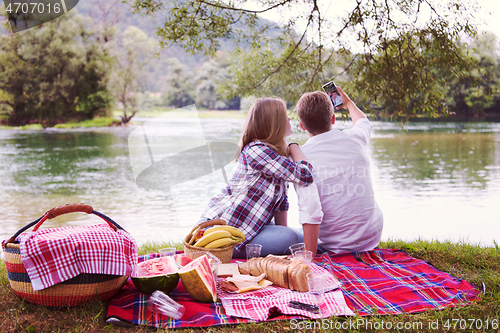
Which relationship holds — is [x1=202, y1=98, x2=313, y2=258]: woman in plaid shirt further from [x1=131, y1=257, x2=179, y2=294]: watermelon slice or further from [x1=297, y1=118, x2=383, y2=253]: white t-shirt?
[x1=131, y1=257, x2=179, y2=294]: watermelon slice

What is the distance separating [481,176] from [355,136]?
1172 cm

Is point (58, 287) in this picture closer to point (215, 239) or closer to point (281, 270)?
point (215, 239)

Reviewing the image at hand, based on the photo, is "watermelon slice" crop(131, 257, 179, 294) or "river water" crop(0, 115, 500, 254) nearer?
"watermelon slice" crop(131, 257, 179, 294)

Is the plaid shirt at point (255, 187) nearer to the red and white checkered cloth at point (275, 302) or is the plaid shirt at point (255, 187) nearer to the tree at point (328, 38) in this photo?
the red and white checkered cloth at point (275, 302)

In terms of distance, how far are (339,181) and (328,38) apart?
316cm

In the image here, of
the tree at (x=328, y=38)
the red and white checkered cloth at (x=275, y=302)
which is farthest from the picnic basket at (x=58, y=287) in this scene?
the tree at (x=328, y=38)

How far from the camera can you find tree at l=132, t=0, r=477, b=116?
472 centimetres

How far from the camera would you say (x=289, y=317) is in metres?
2.01

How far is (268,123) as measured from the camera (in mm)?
2820

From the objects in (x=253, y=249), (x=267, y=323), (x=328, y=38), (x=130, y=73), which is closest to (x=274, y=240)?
(x=253, y=249)

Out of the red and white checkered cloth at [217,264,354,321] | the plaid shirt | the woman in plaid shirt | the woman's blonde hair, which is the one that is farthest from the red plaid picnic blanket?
the woman's blonde hair

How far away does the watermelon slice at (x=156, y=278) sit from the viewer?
217 centimetres

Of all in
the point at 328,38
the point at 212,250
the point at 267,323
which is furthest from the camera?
the point at 328,38

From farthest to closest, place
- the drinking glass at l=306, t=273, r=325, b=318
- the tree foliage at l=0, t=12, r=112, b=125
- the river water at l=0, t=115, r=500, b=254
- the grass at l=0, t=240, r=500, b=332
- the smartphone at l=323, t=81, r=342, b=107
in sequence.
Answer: the tree foliage at l=0, t=12, r=112, b=125 → the river water at l=0, t=115, r=500, b=254 → the smartphone at l=323, t=81, r=342, b=107 → the drinking glass at l=306, t=273, r=325, b=318 → the grass at l=0, t=240, r=500, b=332
